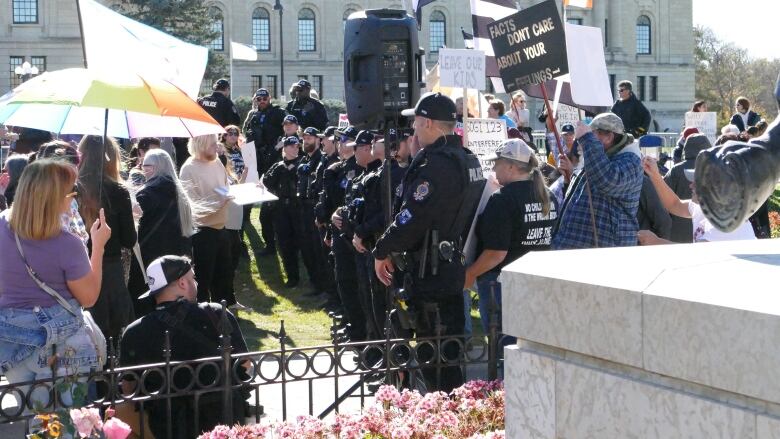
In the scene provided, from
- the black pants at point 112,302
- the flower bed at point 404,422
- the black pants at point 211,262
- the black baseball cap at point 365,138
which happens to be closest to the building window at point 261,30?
the black pants at point 211,262

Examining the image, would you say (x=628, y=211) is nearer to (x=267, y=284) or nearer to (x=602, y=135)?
(x=602, y=135)

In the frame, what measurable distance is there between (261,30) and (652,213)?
71095 mm

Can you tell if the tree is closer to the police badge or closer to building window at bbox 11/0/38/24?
building window at bbox 11/0/38/24

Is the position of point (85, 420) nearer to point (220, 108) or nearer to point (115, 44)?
point (115, 44)

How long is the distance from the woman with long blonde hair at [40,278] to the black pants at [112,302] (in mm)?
1634

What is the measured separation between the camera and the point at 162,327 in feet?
20.0

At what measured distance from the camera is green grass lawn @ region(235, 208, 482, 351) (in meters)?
10.9

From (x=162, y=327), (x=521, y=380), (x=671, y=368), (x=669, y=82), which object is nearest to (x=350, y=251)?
(x=162, y=327)

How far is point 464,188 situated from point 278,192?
7.02 m

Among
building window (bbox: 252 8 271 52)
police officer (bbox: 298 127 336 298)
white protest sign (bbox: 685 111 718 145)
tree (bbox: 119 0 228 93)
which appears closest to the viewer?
police officer (bbox: 298 127 336 298)

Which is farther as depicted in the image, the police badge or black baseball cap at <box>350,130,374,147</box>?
black baseball cap at <box>350,130,374,147</box>

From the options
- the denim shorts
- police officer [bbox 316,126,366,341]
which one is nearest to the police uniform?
police officer [bbox 316,126,366,341]

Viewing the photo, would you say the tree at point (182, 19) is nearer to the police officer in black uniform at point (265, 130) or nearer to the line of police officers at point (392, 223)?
the police officer in black uniform at point (265, 130)

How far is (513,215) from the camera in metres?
7.42
